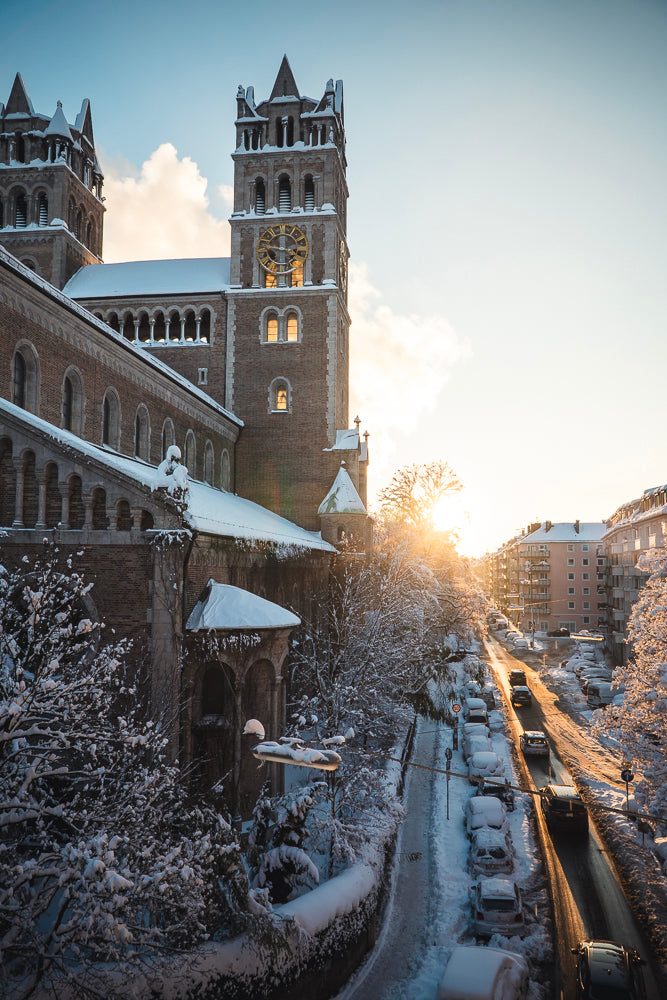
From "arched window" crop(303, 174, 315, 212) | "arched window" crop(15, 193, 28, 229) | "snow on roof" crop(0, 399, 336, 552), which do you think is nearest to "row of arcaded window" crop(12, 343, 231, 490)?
"snow on roof" crop(0, 399, 336, 552)

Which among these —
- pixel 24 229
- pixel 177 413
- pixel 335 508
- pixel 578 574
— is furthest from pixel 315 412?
pixel 578 574

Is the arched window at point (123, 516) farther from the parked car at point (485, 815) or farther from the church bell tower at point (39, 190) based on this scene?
the church bell tower at point (39, 190)

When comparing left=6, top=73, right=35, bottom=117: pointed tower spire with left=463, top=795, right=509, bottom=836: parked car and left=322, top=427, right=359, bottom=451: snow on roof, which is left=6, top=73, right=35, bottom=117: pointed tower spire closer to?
left=322, top=427, right=359, bottom=451: snow on roof

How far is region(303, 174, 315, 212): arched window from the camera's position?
43.1 metres

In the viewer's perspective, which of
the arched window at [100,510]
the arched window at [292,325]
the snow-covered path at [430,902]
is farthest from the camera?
the arched window at [292,325]

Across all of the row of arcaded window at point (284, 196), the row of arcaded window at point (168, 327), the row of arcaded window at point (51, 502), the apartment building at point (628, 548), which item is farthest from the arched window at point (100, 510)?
the apartment building at point (628, 548)

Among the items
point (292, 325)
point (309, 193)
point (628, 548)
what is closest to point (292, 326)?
point (292, 325)

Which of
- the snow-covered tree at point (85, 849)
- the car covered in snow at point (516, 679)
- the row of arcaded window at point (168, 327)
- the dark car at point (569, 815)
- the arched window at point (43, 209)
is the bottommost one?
the car covered in snow at point (516, 679)

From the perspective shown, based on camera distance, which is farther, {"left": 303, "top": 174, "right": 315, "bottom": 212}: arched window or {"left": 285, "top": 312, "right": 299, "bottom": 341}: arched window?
{"left": 303, "top": 174, "right": 315, "bottom": 212}: arched window

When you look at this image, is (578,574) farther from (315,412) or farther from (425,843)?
(425,843)

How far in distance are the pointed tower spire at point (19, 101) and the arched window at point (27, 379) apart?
96.9ft

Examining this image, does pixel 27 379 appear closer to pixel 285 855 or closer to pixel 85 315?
pixel 85 315

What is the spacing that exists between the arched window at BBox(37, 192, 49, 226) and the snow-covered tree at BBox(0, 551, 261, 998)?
3393cm

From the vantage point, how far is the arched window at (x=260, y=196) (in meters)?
43.3
